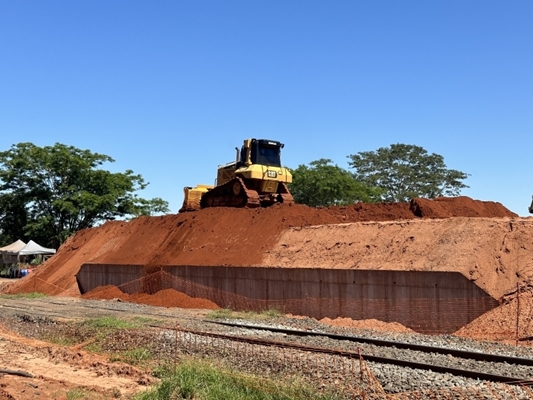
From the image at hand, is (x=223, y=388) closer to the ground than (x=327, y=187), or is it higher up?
closer to the ground

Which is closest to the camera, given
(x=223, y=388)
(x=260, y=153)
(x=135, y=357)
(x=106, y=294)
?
(x=223, y=388)

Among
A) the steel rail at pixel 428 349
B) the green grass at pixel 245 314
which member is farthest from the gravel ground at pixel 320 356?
the green grass at pixel 245 314

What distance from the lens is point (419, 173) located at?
58.5 metres

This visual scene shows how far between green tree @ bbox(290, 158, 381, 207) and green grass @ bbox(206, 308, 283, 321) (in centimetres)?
3051

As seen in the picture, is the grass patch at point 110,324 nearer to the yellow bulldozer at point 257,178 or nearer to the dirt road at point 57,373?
the dirt road at point 57,373

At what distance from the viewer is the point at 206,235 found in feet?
97.5

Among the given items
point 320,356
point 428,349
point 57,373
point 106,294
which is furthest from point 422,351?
point 106,294

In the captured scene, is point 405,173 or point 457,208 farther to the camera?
point 405,173

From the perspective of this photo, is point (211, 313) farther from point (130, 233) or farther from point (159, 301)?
point (130, 233)

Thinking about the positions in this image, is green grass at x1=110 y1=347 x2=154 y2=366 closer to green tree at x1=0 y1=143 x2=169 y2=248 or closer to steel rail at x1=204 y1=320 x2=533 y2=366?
steel rail at x1=204 y1=320 x2=533 y2=366

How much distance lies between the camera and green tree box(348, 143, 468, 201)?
57.4 meters

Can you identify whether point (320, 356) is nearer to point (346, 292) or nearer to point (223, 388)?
point (223, 388)

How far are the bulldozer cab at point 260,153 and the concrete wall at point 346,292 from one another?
7119mm

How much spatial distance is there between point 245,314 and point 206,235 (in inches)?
367
